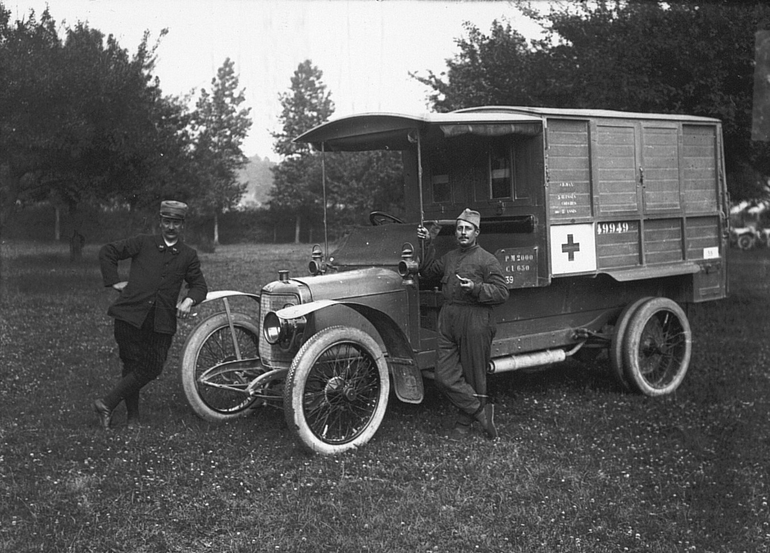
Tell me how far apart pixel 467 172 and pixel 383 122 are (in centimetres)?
144

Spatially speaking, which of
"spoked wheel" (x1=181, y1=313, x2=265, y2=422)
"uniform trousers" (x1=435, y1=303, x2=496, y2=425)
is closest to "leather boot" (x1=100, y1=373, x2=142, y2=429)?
"spoked wheel" (x1=181, y1=313, x2=265, y2=422)

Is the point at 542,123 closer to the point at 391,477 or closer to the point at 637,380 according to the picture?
the point at 637,380

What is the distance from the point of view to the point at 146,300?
620cm

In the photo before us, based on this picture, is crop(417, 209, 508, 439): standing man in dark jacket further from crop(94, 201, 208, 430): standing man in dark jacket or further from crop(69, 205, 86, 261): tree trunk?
crop(69, 205, 86, 261): tree trunk

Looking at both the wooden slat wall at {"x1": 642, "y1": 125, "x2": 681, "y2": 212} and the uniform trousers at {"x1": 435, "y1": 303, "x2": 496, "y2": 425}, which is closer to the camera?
the uniform trousers at {"x1": 435, "y1": 303, "x2": 496, "y2": 425}

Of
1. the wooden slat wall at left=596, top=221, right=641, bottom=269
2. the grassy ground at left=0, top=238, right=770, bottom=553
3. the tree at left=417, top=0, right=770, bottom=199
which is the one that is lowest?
the grassy ground at left=0, top=238, right=770, bottom=553

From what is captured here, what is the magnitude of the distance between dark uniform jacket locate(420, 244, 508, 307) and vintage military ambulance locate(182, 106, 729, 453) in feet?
1.08

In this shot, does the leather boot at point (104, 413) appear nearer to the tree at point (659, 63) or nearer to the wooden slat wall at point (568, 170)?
the wooden slat wall at point (568, 170)

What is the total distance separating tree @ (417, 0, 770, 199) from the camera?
11.0 m

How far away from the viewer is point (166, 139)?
1798 centimetres

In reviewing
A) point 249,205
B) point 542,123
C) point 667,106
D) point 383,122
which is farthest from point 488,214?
point 249,205

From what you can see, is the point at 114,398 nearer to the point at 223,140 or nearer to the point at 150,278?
the point at 150,278

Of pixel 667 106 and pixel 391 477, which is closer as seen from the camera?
pixel 391 477

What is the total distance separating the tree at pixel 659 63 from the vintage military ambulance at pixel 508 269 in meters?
3.29
